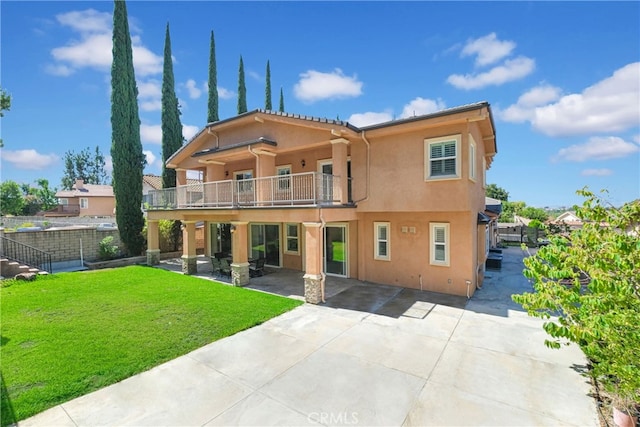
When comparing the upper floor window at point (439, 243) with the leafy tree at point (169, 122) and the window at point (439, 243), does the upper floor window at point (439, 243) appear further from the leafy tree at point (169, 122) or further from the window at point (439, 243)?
the leafy tree at point (169, 122)

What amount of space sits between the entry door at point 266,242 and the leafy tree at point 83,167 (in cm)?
8119

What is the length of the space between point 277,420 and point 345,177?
864 cm

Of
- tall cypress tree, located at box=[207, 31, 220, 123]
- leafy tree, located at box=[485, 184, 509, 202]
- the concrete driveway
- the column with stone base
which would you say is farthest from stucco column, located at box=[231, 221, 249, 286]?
leafy tree, located at box=[485, 184, 509, 202]

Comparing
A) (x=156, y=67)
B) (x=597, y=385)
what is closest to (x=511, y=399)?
(x=597, y=385)

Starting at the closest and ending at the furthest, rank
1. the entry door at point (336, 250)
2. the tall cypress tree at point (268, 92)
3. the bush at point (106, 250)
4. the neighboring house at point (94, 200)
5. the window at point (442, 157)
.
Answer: the window at point (442, 157), the entry door at point (336, 250), the bush at point (106, 250), the tall cypress tree at point (268, 92), the neighboring house at point (94, 200)

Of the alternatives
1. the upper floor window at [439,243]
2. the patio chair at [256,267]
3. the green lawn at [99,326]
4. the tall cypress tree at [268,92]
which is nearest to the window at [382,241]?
the upper floor window at [439,243]

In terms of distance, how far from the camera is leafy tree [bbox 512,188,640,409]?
370 centimetres

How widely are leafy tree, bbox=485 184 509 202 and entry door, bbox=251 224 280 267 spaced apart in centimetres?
5297

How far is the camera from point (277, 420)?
4.58 m

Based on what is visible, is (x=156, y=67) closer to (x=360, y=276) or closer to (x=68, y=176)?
(x=360, y=276)

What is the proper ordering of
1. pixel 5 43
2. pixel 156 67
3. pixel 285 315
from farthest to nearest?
1. pixel 156 67
2. pixel 5 43
3. pixel 285 315

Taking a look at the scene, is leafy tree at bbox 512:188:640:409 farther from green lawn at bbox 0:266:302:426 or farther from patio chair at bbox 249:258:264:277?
patio chair at bbox 249:258:264:277

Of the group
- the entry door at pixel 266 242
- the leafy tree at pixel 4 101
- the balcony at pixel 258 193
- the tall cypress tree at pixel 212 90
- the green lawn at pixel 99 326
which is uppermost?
the tall cypress tree at pixel 212 90

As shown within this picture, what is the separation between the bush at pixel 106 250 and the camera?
712 inches
